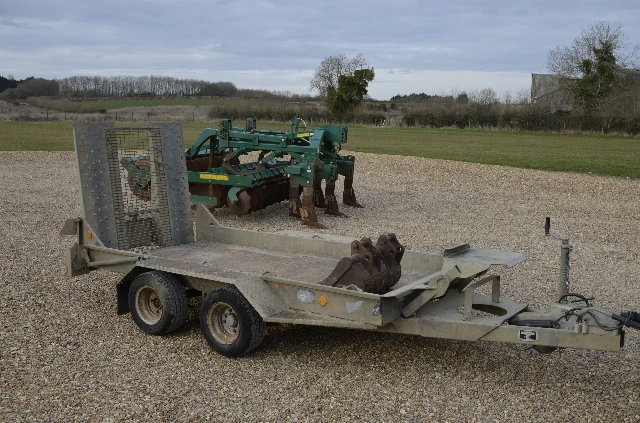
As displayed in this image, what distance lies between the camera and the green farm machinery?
38.1 feet

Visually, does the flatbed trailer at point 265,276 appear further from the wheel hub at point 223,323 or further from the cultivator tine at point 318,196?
the cultivator tine at point 318,196

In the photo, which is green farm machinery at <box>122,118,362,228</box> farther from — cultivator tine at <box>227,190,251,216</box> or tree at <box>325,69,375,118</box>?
tree at <box>325,69,375,118</box>

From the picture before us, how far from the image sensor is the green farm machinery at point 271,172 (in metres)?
11.6

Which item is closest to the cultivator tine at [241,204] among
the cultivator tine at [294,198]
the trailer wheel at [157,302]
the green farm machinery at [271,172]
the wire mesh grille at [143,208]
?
the green farm machinery at [271,172]

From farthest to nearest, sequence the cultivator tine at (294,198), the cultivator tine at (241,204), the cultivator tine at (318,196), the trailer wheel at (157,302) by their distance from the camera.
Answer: the cultivator tine at (318,196), the cultivator tine at (294,198), the cultivator tine at (241,204), the trailer wheel at (157,302)

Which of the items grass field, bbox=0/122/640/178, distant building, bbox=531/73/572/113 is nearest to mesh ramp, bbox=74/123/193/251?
grass field, bbox=0/122/640/178

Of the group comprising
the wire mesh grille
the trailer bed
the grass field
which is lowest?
the grass field

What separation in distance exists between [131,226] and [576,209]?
994 centimetres

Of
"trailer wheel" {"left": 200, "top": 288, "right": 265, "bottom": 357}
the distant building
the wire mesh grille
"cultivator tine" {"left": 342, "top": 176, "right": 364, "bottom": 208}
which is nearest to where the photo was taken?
"trailer wheel" {"left": 200, "top": 288, "right": 265, "bottom": 357}

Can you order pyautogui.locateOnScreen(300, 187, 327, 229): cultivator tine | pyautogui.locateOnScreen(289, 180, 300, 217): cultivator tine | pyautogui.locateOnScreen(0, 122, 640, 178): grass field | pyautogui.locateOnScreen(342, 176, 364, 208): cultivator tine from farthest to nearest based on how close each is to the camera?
pyautogui.locateOnScreen(0, 122, 640, 178): grass field
pyautogui.locateOnScreen(342, 176, 364, 208): cultivator tine
pyautogui.locateOnScreen(289, 180, 300, 217): cultivator tine
pyautogui.locateOnScreen(300, 187, 327, 229): cultivator tine

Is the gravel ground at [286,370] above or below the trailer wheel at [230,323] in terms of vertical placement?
below

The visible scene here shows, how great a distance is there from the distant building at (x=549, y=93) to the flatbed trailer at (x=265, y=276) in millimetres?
42179

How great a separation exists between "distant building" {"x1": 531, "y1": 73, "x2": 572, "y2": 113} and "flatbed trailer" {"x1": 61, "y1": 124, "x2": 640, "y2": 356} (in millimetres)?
42179

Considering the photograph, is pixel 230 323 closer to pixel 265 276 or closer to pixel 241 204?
pixel 265 276
